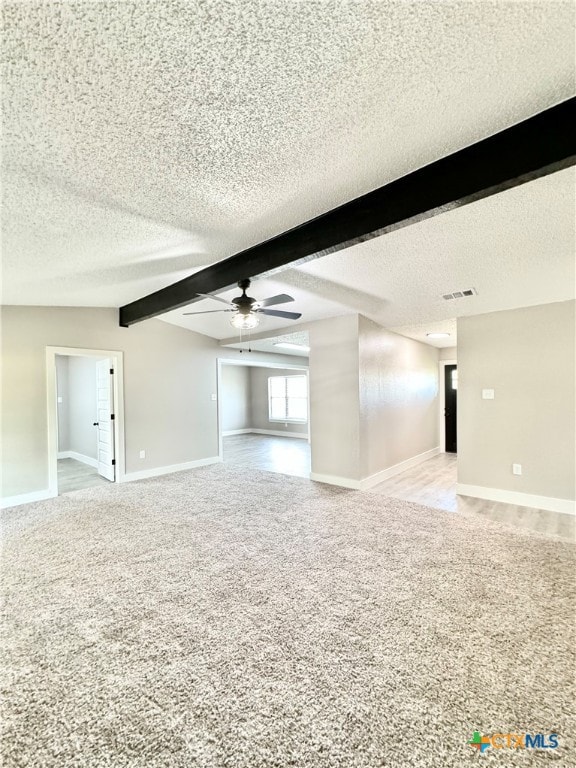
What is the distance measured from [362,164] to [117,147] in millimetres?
1282

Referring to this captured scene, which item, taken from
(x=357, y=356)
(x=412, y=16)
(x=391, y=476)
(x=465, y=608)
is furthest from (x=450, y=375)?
(x=412, y=16)

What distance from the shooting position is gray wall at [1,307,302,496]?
454 cm

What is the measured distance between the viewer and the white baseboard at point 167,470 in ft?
18.4

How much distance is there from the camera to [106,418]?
5691mm

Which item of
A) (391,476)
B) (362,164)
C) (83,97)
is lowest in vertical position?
→ (391,476)

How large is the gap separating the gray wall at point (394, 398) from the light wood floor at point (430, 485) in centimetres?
39

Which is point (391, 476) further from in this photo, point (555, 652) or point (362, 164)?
point (362, 164)

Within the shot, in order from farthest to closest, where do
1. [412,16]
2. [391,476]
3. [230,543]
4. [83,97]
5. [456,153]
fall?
[391,476], [230,543], [456,153], [83,97], [412,16]

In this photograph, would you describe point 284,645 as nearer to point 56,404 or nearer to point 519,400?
point 519,400

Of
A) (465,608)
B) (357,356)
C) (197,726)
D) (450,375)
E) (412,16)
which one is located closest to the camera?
(412,16)

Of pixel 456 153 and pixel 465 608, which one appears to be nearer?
pixel 456 153

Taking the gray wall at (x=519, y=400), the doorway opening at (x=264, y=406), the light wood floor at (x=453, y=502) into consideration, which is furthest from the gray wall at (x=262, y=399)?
the gray wall at (x=519, y=400)

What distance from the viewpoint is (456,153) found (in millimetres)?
1841

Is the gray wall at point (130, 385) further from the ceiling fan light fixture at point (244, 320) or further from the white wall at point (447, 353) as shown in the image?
the white wall at point (447, 353)
